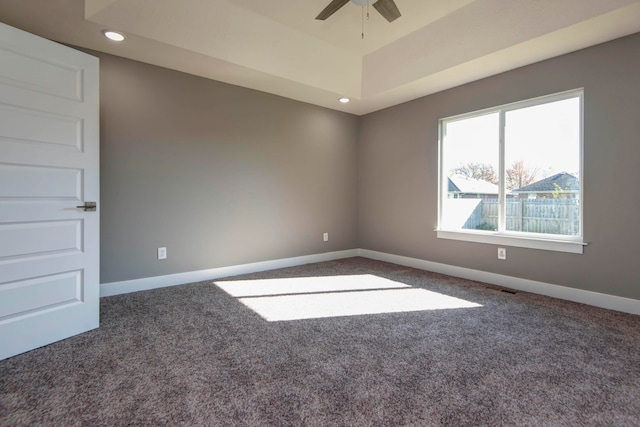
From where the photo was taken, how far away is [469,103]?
3801 mm

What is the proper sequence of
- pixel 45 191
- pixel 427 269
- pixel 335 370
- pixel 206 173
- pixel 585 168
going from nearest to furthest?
pixel 335 370 < pixel 45 191 < pixel 585 168 < pixel 206 173 < pixel 427 269

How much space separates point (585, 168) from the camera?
2.94 metres

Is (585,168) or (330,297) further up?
(585,168)

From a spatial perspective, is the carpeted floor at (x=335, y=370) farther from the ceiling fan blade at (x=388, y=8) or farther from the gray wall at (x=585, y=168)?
the ceiling fan blade at (x=388, y=8)

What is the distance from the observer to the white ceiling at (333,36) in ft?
8.33

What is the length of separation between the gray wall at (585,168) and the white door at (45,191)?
→ 12.1 ft

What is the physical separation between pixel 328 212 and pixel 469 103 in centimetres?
244

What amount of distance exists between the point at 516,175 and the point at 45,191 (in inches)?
169

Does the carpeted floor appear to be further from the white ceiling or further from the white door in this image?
the white ceiling

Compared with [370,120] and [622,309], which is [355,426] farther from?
[370,120]

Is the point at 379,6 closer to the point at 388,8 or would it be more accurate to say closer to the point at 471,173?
the point at 388,8

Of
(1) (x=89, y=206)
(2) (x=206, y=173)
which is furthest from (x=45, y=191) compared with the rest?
(2) (x=206, y=173)

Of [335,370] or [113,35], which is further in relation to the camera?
[113,35]

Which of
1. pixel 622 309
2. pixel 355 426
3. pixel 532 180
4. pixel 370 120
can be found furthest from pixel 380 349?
pixel 370 120
